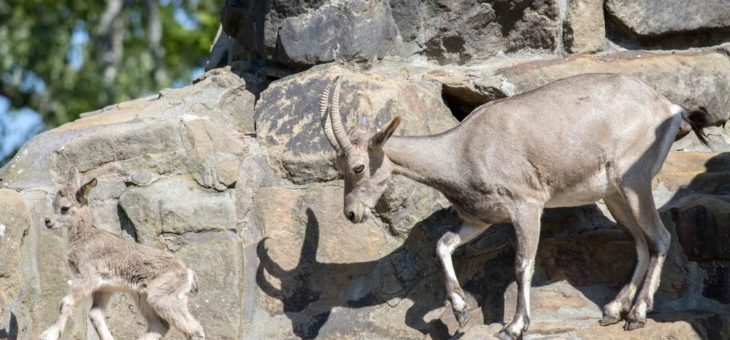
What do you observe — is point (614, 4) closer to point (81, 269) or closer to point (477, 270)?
point (477, 270)

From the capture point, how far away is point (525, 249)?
875 centimetres

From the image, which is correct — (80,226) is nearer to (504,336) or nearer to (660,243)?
(504,336)

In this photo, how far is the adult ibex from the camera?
8.80m

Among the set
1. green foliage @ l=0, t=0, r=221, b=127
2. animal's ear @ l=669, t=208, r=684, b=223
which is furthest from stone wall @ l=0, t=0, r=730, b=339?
green foliage @ l=0, t=0, r=221, b=127

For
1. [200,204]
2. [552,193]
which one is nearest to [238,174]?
[200,204]

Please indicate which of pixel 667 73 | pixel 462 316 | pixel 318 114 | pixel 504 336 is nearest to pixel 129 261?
pixel 318 114

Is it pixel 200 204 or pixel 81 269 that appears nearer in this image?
pixel 81 269

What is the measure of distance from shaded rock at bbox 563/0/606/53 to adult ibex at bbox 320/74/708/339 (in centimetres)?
127

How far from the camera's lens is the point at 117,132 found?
9.95 m

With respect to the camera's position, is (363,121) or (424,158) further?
(363,121)

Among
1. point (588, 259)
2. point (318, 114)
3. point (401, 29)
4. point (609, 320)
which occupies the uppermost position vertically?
point (401, 29)

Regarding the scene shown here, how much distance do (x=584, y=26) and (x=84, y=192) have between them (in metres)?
3.91

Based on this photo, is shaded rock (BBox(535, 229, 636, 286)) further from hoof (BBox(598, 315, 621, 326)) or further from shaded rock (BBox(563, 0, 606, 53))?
shaded rock (BBox(563, 0, 606, 53))

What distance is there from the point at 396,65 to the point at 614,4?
1.70m
